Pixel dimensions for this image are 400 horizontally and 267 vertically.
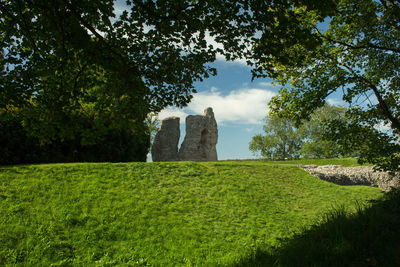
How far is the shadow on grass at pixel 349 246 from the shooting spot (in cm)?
439

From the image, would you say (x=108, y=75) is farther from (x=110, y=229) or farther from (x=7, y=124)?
(x=7, y=124)

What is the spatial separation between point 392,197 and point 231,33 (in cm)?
647

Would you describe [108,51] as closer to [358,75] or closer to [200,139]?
[358,75]

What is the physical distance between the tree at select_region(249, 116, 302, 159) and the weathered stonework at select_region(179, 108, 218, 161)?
1458cm

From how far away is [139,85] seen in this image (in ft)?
20.8

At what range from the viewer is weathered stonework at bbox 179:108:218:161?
76.7 feet

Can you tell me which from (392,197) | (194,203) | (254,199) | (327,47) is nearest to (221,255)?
(194,203)

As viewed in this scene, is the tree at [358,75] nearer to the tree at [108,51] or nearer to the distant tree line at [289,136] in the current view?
the tree at [108,51]

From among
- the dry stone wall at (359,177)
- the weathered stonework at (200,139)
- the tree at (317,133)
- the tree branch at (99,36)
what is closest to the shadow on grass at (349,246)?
the tree branch at (99,36)

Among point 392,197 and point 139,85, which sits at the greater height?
point 139,85

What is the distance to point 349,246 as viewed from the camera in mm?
4680

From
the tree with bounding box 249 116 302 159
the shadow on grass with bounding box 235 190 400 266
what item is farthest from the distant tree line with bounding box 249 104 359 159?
the shadow on grass with bounding box 235 190 400 266

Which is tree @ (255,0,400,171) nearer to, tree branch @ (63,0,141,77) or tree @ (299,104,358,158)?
tree branch @ (63,0,141,77)

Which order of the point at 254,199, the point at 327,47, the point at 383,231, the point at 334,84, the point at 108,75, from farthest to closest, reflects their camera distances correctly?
the point at 254,199 → the point at 327,47 → the point at 334,84 → the point at 108,75 → the point at 383,231
